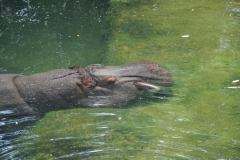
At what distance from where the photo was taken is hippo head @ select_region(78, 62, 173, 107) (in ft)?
18.1

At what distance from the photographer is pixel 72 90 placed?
5488 mm

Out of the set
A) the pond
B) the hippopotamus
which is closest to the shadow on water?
the pond

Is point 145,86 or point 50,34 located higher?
point 50,34

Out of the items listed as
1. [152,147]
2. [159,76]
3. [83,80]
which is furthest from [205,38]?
[152,147]

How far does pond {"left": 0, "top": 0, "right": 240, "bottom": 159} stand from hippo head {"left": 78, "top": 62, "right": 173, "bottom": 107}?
0.40ft

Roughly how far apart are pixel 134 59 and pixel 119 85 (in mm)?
1312

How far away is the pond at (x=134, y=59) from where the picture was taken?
477cm

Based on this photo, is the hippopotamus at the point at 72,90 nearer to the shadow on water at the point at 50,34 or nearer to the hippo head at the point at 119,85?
the hippo head at the point at 119,85

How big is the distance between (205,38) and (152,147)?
332 centimetres

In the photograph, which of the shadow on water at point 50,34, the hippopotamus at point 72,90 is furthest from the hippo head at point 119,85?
the shadow on water at point 50,34

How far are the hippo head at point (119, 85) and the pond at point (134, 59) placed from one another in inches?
4.9

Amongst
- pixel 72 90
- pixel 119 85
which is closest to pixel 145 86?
pixel 119 85

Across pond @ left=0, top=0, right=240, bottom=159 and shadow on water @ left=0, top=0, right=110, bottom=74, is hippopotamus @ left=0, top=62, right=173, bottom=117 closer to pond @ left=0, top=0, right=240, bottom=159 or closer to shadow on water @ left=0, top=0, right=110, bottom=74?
pond @ left=0, top=0, right=240, bottom=159

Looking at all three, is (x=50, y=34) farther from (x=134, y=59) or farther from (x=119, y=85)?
(x=119, y=85)
